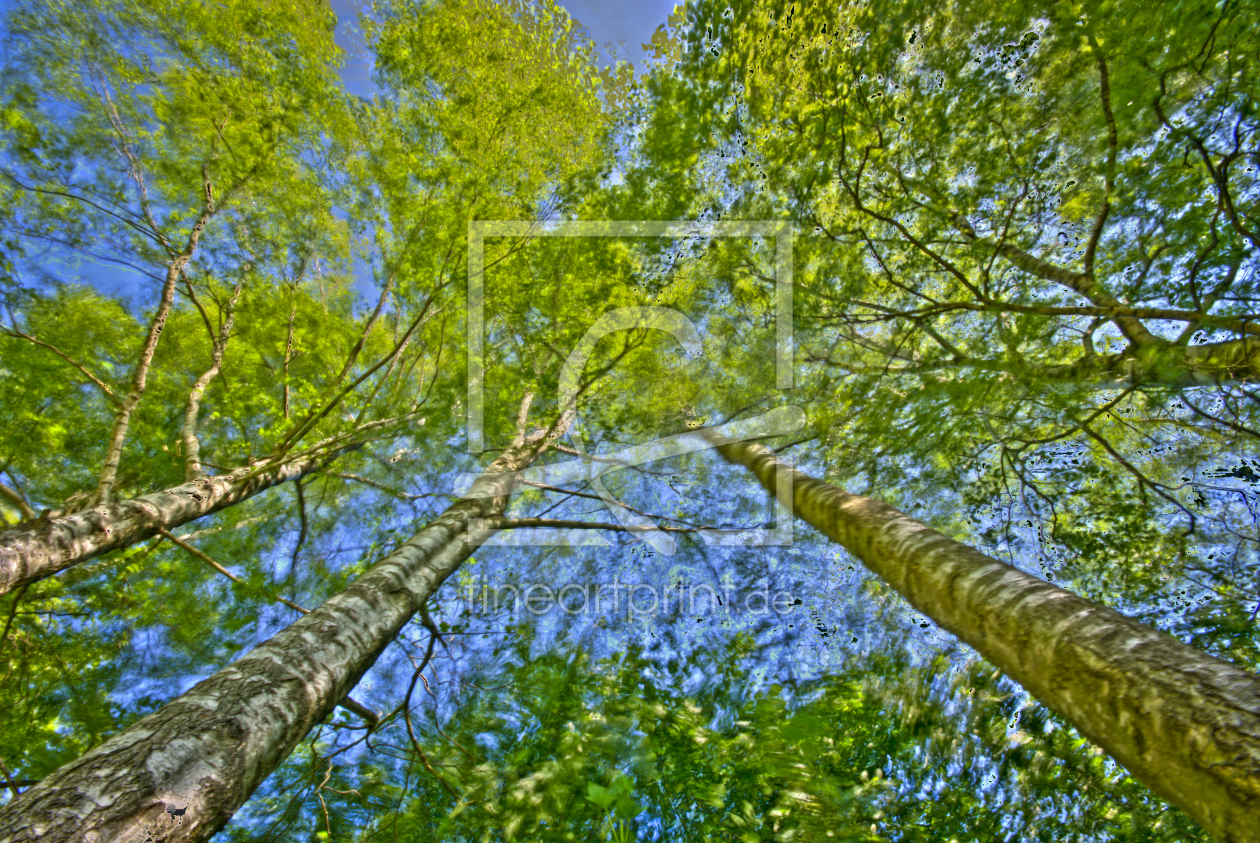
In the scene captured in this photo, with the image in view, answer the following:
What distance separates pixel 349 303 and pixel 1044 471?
8.03 meters

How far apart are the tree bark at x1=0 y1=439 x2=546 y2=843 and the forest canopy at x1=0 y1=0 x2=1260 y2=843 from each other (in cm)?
1

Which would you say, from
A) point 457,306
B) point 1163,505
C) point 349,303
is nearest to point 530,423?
point 457,306

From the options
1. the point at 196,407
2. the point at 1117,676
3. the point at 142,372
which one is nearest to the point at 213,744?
the point at 1117,676

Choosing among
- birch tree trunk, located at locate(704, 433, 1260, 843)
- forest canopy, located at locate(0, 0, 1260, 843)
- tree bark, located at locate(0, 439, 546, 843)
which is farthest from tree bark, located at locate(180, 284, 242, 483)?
birch tree trunk, located at locate(704, 433, 1260, 843)

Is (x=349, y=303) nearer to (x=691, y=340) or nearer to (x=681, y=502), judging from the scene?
(x=691, y=340)

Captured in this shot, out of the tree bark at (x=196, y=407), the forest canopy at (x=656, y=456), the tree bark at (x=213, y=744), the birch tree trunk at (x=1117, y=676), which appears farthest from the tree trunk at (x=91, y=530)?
the birch tree trunk at (x=1117, y=676)

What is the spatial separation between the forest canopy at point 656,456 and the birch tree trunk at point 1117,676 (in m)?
0.01

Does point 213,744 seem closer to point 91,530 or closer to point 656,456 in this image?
point 91,530

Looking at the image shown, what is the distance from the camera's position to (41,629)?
3.51 meters

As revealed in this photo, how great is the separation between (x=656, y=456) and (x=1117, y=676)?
181 inches

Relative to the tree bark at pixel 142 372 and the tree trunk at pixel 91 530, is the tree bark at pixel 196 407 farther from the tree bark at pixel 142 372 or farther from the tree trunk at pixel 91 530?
the tree bark at pixel 142 372

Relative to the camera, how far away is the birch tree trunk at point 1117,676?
3.10ft

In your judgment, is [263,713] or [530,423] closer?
[263,713]

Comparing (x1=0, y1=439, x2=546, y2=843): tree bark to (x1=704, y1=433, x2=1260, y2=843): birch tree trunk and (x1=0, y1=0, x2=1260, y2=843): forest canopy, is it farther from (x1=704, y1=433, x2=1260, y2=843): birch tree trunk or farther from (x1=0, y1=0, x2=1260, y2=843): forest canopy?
(x1=704, y1=433, x2=1260, y2=843): birch tree trunk
